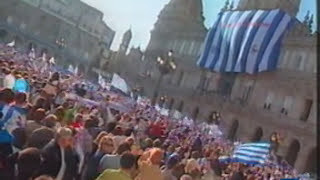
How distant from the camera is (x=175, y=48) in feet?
262

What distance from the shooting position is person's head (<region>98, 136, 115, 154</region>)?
930 centimetres

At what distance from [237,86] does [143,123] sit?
43072mm

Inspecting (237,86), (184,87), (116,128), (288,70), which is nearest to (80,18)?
(184,87)

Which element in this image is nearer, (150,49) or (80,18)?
(150,49)

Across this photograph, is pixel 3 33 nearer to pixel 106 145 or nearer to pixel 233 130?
pixel 233 130

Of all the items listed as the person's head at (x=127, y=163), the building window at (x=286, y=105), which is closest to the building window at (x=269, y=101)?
the building window at (x=286, y=105)

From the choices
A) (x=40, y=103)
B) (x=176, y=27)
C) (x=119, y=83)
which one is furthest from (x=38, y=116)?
(x=176, y=27)

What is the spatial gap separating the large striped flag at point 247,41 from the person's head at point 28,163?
40.5 meters

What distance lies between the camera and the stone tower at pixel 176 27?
7918cm

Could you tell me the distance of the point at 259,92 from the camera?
56625 mm

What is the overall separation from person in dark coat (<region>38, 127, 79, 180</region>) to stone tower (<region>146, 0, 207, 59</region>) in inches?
2685

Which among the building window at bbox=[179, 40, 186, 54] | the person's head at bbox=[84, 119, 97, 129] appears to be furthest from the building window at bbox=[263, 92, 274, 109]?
the person's head at bbox=[84, 119, 97, 129]

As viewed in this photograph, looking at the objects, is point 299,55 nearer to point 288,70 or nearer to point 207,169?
point 288,70

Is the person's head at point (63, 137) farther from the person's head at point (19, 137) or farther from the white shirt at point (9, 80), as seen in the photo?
the white shirt at point (9, 80)
